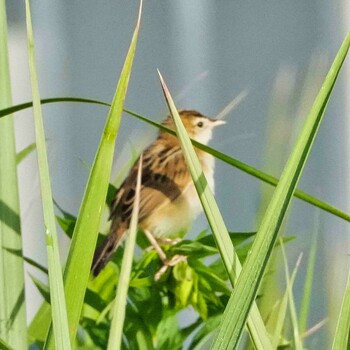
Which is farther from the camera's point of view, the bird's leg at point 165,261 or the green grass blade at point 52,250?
the bird's leg at point 165,261

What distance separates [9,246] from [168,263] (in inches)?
9.1

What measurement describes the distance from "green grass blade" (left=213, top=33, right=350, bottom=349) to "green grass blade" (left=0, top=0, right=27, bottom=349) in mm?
235

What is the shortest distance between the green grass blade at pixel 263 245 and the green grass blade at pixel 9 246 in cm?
24

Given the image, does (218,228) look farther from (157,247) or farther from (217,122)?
(217,122)

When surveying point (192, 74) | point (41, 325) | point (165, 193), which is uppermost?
point (192, 74)

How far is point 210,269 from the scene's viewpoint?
2.76 ft

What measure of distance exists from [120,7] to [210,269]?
54cm

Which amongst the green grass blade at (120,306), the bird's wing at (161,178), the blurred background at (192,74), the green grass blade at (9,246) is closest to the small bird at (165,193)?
the bird's wing at (161,178)

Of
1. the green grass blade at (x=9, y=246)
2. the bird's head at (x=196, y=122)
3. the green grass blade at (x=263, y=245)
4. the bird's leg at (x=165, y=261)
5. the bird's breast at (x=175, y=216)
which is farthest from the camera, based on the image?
the bird's head at (x=196, y=122)

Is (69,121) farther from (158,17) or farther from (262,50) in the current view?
(262,50)

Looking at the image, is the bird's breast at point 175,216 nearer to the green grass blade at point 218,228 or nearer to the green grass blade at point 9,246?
the green grass blade at point 9,246

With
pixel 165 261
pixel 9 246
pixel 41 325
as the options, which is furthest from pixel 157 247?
pixel 9 246

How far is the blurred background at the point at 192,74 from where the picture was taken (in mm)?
1232

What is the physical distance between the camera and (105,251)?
889 mm
